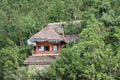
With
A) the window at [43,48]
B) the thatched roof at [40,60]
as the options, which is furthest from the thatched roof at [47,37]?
the thatched roof at [40,60]

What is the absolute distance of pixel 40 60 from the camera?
3103 cm

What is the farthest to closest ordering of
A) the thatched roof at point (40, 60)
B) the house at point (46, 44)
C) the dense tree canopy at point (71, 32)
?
the house at point (46, 44)
the thatched roof at point (40, 60)
the dense tree canopy at point (71, 32)

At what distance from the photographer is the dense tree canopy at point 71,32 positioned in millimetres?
26641

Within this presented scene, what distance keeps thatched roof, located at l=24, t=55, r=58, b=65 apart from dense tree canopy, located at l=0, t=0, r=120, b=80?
Answer: 800 millimetres

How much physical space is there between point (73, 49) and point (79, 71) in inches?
68.3

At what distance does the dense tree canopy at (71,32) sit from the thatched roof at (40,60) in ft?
2.63

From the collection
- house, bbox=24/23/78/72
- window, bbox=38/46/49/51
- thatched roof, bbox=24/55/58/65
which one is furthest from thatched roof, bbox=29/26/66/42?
thatched roof, bbox=24/55/58/65

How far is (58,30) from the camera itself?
36.2 meters

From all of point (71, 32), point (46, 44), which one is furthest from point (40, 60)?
point (71, 32)

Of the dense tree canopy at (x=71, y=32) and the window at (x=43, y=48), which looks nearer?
the dense tree canopy at (x=71, y=32)

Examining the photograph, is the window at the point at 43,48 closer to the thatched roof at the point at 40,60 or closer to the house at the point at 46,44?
the house at the point at 46,44

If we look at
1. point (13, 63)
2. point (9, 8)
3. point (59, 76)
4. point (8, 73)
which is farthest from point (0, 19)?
point (59, 76)

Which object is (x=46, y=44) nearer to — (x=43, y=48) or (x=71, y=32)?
(x=43, y=48)

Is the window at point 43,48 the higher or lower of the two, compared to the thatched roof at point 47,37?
lower
